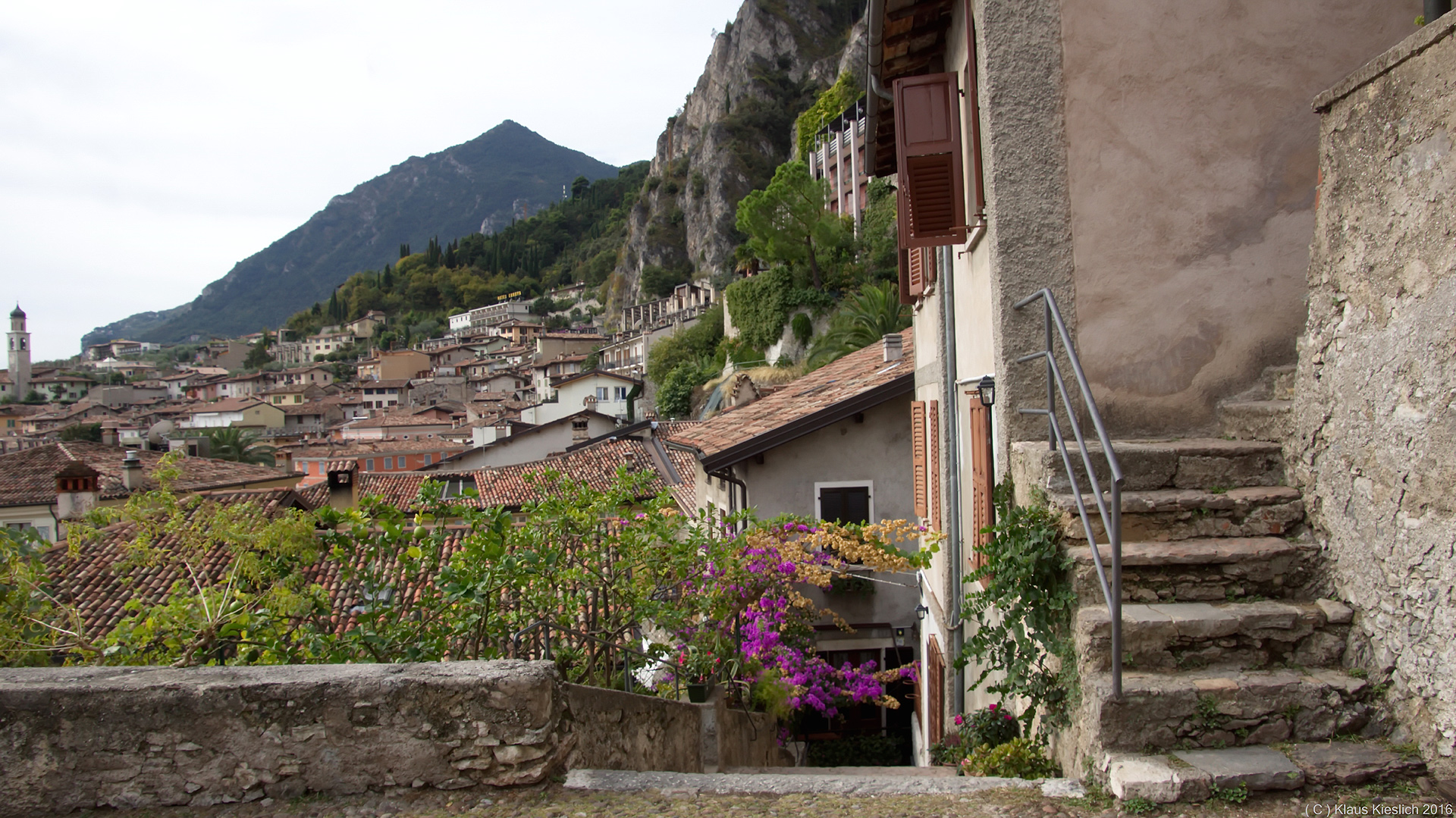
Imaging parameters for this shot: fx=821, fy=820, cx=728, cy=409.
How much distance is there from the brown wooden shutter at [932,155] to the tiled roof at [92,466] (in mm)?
27308

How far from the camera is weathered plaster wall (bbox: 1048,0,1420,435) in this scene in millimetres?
4684

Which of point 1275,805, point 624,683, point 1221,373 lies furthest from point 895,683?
point 1275,805

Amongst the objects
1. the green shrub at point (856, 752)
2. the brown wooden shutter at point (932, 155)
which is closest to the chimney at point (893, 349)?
the green shrub at point (856, 752)

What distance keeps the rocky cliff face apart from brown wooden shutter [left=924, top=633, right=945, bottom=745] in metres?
73.3

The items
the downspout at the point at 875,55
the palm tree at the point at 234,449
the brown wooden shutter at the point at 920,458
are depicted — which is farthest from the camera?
the palm tree at the point at 234,449

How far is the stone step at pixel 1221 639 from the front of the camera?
3.54 meters

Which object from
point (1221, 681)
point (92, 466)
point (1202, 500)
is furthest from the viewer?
point (92, 466)

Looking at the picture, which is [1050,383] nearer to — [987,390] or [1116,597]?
[987,390]

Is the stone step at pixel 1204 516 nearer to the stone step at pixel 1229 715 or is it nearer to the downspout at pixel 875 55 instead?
the stone step at pixel 1229 715

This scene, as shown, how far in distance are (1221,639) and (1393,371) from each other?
1.31 meters

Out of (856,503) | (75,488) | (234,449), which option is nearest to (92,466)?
(75,488)

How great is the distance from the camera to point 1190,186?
15.6 feet

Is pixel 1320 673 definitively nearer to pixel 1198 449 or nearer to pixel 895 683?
pixel 1198 449

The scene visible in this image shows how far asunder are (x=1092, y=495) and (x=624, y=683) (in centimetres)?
322
